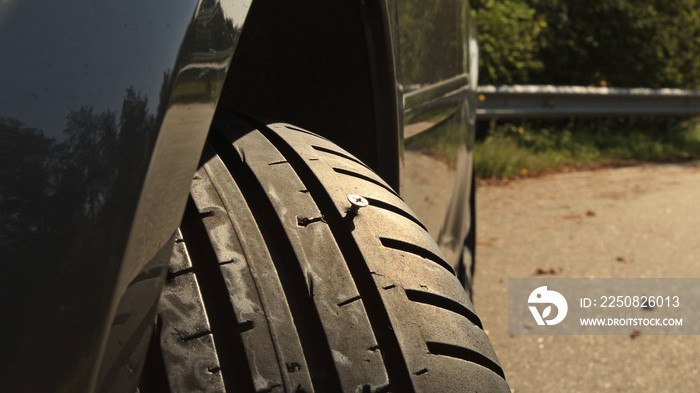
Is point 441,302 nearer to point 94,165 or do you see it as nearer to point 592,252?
point 94,165

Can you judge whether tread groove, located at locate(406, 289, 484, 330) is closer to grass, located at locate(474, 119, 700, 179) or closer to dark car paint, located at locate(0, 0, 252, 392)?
dark car paint, located at locate(0, 0, 252, 392)

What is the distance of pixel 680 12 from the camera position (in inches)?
539

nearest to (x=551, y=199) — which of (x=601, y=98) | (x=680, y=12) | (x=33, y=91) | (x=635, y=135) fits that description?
(x=601, y=98)

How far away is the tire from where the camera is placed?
1134 mm

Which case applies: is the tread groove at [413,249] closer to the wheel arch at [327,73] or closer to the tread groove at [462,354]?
the tread groove at [462,354]

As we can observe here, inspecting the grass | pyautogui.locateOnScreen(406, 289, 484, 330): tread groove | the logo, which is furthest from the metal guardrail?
pyautogui.locateOnScreen(406, 289, 484, 330): tread groove

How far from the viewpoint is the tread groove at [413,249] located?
4.55 feet

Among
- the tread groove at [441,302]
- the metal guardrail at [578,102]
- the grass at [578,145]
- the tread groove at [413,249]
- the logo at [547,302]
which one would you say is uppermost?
the tread groove at [413,249]

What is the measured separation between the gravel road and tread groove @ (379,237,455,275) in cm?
163

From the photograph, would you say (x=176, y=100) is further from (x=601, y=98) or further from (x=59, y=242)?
(x=601, y=98)

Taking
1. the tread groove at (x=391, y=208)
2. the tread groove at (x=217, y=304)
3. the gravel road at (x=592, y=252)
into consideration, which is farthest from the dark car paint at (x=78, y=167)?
the gravel road at (x=592, y=252)

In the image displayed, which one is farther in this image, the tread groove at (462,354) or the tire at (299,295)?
the tread groove at (462,354)

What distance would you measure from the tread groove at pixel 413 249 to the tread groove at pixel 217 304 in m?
0.30

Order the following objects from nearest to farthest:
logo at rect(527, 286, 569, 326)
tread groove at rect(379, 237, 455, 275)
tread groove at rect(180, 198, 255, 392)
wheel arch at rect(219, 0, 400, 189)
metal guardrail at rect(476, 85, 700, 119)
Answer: tread groove at rect(180, 198, 255, 392) → tread groove at rect(379, 237, 455, 275) → wheel arch at rect(219, 0, 400, 189) → logo at rect(527, 286, 569, 326) → metal guardrail at rect(476, 85, 700, 119)
